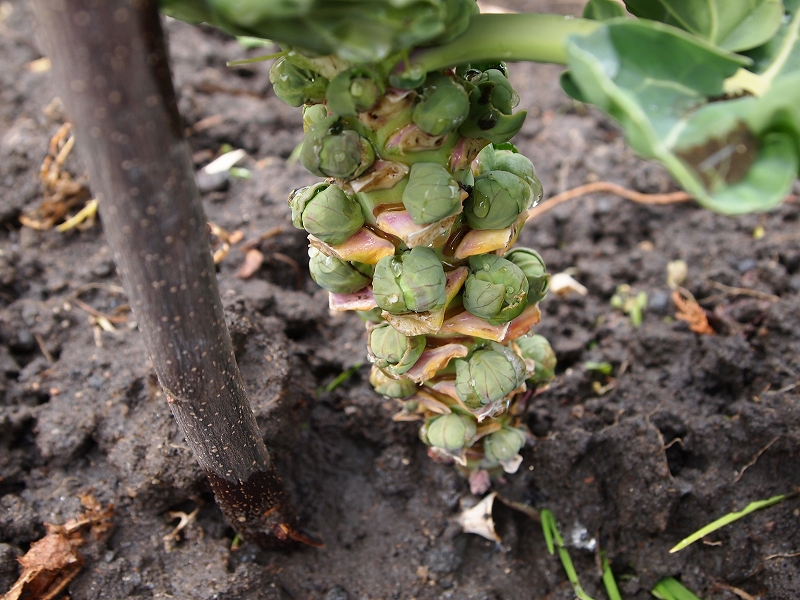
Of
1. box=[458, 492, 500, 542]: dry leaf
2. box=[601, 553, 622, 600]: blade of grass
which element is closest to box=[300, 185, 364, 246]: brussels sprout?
box=[458, 492, 500, 542]: dry leaf

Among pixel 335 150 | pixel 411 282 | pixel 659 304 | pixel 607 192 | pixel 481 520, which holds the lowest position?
pixel 481 520

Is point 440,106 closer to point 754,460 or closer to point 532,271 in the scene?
point 532,271

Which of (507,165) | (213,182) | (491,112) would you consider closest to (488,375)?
(507,165)

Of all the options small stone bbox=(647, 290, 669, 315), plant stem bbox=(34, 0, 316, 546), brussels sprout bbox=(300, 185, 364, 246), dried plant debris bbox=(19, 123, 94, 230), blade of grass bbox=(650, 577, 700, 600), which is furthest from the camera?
dried plant debris bbox=(19, 123, 94, 230)

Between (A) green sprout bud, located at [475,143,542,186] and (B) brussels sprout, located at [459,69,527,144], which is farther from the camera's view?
(A) green sprout bud, located at [475,143,542,186]

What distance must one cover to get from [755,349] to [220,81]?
2411 mm

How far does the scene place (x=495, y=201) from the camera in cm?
126

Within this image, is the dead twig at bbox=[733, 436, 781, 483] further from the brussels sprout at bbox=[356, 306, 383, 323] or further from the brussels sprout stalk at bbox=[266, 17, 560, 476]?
the brussels sprout at bbox=[356, 306, 383, 323]

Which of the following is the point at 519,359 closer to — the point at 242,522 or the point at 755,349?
the point at 242,522

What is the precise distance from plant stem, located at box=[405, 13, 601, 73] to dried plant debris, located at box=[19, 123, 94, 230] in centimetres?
186

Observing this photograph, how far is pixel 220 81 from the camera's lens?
10.2 feet

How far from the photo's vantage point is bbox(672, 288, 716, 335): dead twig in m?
2.20

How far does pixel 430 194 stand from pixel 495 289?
249mm

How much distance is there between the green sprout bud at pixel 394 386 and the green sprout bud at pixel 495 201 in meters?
0.45
